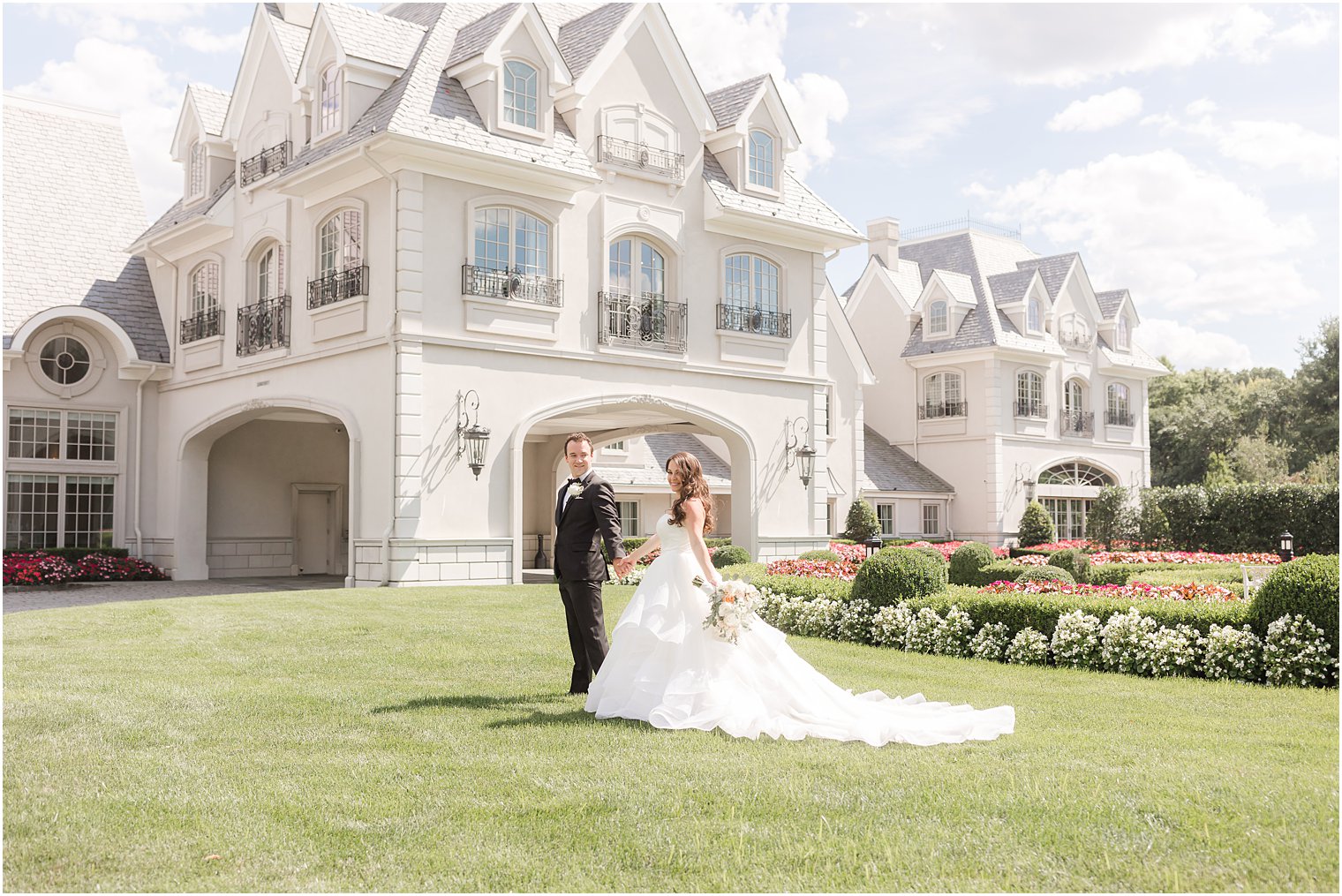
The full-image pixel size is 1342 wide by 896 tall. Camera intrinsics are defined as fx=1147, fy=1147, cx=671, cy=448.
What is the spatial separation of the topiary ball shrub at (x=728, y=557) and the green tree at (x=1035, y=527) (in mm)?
16069

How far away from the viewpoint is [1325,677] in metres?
9.69

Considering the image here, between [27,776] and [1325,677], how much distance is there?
9675 mm

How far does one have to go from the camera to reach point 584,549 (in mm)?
8836

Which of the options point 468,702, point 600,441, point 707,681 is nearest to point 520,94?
point 600,441

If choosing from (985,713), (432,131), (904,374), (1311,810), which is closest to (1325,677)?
(985,713)

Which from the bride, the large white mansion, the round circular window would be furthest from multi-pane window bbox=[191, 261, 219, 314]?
the bride

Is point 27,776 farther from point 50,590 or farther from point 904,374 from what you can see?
point 904,374

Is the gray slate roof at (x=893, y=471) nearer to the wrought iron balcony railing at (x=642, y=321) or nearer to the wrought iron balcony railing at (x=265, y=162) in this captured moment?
the wrought iron balcony railing at (x=642, y=321)

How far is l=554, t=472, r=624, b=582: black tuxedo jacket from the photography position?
8797 mm

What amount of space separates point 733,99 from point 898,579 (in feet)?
47.0

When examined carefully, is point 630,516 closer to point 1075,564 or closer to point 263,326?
point 263,326

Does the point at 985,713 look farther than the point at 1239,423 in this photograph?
No

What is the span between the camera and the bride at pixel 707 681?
7488 mm

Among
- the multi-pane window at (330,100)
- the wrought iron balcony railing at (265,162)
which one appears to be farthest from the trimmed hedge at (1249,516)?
the wrought iron balcony railing at (265,162)
